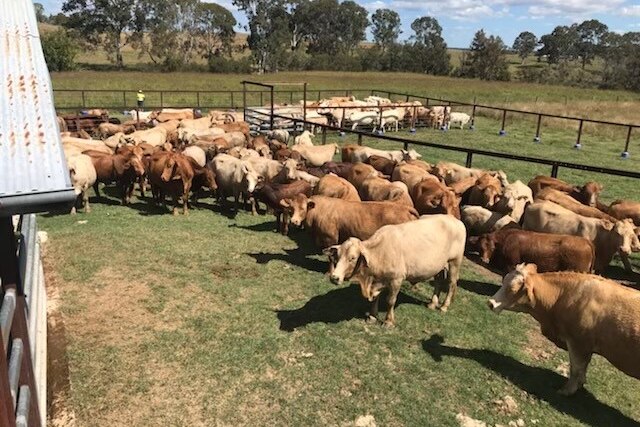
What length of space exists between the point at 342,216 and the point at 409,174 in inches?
150

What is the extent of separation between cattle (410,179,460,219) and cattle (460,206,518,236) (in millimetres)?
296

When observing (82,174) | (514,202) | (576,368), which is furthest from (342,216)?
(82,174)

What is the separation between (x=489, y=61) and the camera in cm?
7781

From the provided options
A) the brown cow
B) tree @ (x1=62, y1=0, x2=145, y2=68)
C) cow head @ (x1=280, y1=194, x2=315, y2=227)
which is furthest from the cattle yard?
tree @ (x1=62, y1=0, x2=145, y2=68)

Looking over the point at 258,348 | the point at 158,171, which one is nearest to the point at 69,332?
the point at 258,348

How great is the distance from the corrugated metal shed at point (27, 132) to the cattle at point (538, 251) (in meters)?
7.20

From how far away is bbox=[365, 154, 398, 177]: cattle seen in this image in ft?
44.8

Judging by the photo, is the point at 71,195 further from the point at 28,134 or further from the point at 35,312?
the point at 35,312

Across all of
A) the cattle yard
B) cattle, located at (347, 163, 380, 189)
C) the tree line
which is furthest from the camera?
the tree line

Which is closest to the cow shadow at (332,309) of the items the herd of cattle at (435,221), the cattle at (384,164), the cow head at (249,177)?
the herd of cattle at (435,221)

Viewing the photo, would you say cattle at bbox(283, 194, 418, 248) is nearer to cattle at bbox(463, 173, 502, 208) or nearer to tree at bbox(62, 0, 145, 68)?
cattle at bbox(463, 173, 502, 208)

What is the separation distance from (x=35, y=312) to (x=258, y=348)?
2.50m

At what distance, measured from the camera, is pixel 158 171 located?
1215 centimetres

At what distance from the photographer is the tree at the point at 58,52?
2180 inches
